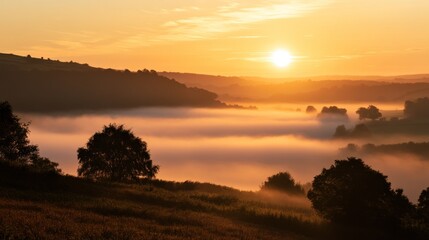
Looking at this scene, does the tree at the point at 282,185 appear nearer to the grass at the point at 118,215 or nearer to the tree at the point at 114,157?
the tree at the point at 114,157

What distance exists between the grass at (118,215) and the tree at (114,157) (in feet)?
88.2

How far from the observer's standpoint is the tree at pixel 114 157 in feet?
256

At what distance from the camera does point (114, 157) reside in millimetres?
78750

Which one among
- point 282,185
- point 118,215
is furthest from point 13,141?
point 118,215

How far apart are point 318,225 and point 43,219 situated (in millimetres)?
25680

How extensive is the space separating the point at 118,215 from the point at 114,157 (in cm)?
4571

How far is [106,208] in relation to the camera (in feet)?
115

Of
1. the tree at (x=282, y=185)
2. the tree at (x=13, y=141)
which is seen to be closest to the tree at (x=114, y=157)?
the tree at (x=13, y=141)

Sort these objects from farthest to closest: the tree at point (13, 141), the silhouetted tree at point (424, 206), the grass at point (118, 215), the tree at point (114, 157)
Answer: the tree at point (114, 157) → the tree at point (13, 141) → the silhouetted tree at point (424, 206) → the grass at point (118, 215)

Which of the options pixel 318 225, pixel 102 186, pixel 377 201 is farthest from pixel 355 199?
pixel 102 186

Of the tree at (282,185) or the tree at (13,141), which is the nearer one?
the tree at (13,141)

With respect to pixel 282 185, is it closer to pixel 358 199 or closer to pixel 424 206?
pixel 424 206

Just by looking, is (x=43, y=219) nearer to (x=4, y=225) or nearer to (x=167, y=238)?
(x=4, y=225)

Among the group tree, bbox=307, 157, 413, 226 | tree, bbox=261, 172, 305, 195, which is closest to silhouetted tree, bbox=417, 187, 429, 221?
tree, bbox=307, 157, 413, 226
